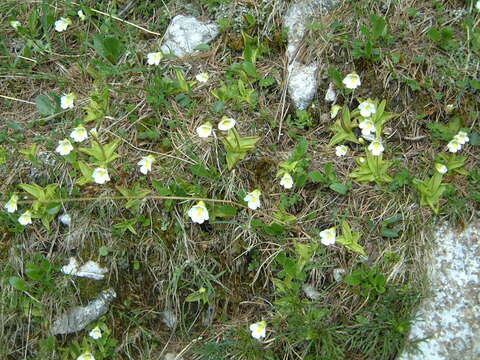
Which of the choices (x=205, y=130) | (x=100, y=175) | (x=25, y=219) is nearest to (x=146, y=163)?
(x=100, y=175)

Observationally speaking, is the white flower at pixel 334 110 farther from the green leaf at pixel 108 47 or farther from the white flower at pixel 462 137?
the green leaf at pixel 108 47

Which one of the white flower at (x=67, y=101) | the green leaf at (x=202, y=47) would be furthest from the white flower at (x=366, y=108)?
the white flower at (x=67, y=101)

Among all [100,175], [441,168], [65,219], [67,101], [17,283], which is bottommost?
[17,283]

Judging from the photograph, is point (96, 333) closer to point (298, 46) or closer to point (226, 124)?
point (226, 124)

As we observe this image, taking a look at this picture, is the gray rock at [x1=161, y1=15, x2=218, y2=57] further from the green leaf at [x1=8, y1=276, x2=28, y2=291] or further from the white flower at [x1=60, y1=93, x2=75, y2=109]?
the green leaf at [x1=8, y1=276, x2=28, y2=291]

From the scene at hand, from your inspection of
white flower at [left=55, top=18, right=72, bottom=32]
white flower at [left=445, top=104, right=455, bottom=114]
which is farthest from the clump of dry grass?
white flower at [left=55, top=18, right=72, bottom=32]

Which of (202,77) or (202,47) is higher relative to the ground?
(202,47)
